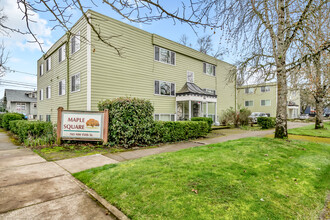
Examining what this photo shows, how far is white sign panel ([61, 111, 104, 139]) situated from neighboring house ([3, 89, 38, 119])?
39.0m

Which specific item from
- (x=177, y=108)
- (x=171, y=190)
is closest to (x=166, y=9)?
(x=171, y=190)

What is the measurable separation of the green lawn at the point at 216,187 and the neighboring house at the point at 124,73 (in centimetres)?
742

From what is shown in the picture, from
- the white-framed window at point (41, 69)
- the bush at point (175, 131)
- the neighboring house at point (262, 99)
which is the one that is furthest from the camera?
the neighboring house at point (262, 99)

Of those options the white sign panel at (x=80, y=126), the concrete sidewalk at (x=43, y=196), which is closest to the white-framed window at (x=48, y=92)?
the white sign panel at (x=80, y=126)

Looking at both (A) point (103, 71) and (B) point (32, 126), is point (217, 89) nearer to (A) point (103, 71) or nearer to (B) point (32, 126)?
(A) point (103, 71)

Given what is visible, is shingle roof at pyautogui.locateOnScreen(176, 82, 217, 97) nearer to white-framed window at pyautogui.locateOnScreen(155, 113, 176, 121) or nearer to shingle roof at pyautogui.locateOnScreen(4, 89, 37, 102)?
white-framed window at pyautogui.locateOnScreen(155, 113, 176, 121)

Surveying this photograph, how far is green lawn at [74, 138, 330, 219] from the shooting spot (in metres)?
2.50

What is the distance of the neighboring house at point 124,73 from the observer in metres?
10.3

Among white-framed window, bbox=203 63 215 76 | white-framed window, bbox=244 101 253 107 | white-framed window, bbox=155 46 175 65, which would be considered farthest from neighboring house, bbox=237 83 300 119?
white-framed window, bbox=155 46 175 65

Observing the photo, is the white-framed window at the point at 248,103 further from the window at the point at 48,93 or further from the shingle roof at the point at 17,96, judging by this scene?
the shingle roof at the point at 17,96

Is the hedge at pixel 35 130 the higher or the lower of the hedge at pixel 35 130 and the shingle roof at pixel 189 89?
the lower

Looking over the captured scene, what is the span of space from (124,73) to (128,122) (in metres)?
5.22

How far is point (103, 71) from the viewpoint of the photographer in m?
10.5

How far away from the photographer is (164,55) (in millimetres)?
14039
